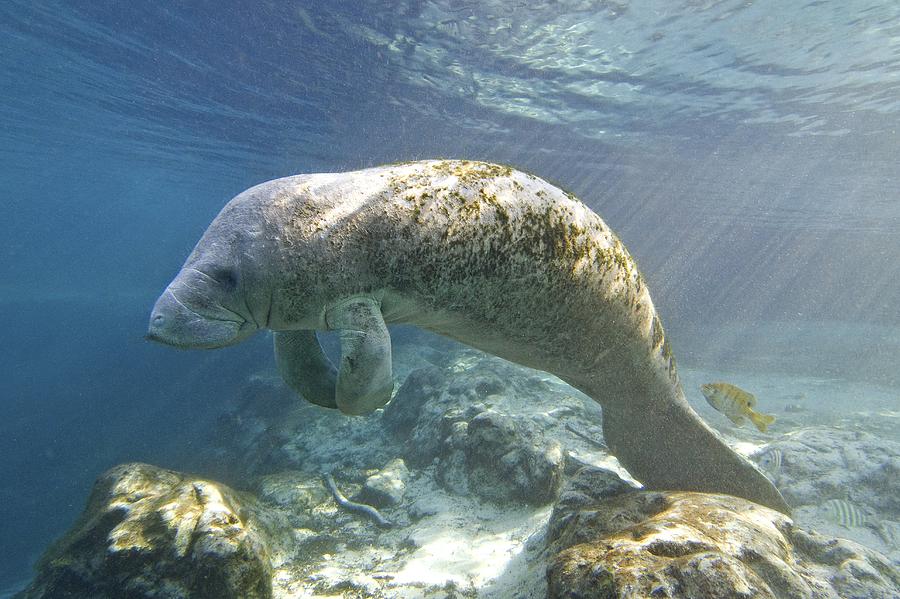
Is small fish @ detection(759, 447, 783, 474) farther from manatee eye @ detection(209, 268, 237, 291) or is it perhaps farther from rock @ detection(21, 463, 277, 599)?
manatee eye @ detection(209, 268, 237, 291)

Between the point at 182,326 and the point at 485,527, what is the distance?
3.43 metres

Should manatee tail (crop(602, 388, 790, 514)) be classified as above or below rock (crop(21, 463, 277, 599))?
above

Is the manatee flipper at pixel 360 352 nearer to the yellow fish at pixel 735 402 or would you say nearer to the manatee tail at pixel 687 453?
the manatee tail at pixel 687 453

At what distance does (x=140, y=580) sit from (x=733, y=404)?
504cm

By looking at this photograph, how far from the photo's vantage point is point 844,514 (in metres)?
4.54

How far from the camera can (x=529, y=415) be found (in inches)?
286

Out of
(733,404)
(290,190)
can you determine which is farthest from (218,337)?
(733,404)

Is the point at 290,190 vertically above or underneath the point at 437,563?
above

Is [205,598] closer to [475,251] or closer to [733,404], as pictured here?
[475,251]

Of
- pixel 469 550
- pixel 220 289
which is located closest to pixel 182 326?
pixel 220 289

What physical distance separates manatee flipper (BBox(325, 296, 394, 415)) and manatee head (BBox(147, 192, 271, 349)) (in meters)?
0.36

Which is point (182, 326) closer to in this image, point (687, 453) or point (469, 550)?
point (469, 550)

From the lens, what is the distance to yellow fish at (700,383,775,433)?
441cm

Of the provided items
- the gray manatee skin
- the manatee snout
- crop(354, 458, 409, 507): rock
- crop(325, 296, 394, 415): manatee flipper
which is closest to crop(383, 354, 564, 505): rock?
crop(354, 458, 409, 507): rock
